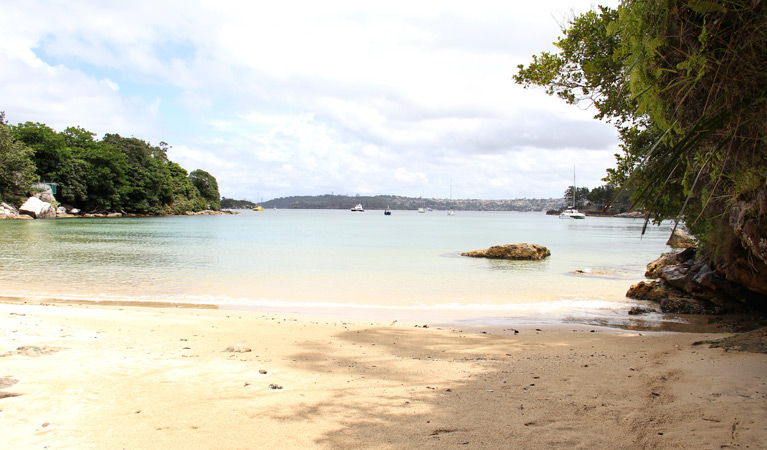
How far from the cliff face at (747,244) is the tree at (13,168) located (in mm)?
67120

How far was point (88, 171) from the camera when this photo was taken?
70.4 m

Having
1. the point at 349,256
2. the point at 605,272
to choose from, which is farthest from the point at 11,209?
the point at 605,272

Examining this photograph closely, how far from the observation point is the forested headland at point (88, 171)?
56.8 meters

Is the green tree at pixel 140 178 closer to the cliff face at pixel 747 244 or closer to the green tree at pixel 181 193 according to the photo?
the green tree at pixel 181 193

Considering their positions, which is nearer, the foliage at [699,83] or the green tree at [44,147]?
the foliage at [699,83]

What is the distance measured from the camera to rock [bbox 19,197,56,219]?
56.2 m

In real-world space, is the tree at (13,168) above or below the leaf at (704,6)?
above

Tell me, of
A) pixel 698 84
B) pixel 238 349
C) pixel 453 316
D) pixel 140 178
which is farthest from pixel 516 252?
pixel 140 178

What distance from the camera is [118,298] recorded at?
39.7 feet

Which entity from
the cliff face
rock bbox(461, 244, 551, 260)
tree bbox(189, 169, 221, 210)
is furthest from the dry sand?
tree bbox(189, 169, 221, 210)

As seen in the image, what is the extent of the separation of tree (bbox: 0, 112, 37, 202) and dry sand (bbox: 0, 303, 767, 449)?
197 ft

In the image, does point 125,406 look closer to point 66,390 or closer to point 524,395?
point 66,390

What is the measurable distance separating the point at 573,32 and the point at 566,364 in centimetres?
692

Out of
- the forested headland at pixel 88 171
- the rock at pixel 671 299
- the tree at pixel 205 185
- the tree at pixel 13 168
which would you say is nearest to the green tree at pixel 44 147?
the forested headland at pixel 88 171
